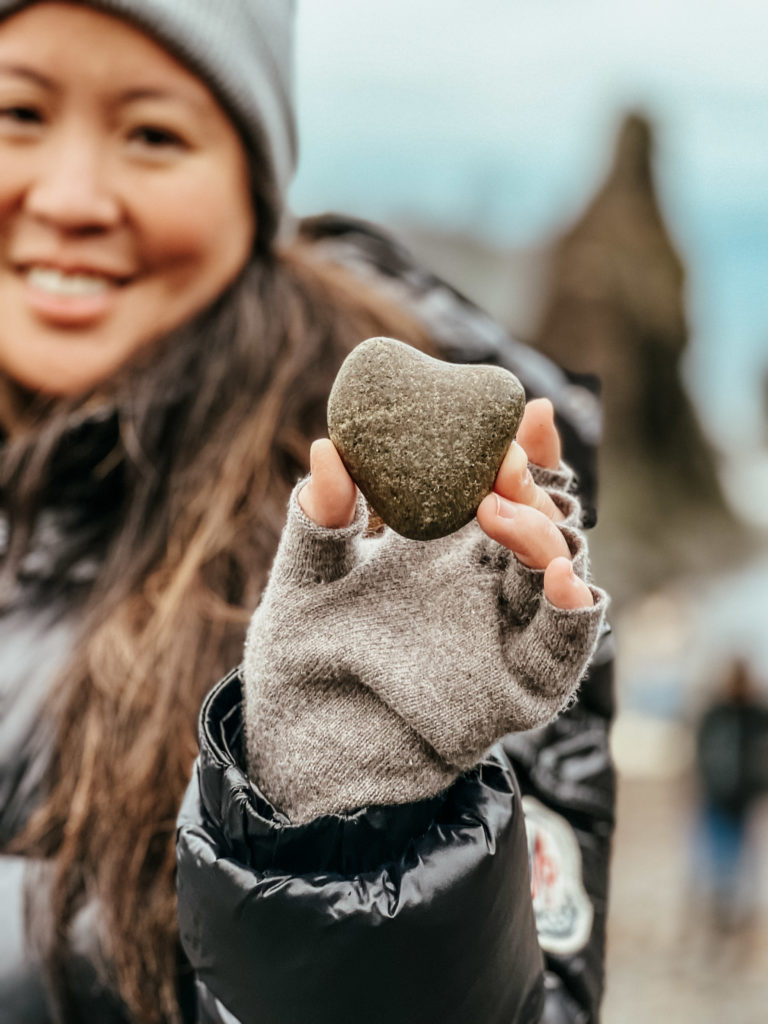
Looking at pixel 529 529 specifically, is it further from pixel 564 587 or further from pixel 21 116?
pixel 21 116

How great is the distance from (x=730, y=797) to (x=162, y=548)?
17.7 feet

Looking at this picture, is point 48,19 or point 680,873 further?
point 680,873

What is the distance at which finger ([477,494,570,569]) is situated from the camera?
30.1 inches

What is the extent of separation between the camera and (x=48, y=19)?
1.44 metres

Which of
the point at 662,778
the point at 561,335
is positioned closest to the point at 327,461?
the point at 662,778

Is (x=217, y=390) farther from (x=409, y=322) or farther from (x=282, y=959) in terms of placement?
(x=282, y=959)

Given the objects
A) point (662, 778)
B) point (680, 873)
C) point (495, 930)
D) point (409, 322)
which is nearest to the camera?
point (495, 930)

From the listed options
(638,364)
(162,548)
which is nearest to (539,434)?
(162,548)

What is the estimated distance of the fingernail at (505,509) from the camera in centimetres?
77

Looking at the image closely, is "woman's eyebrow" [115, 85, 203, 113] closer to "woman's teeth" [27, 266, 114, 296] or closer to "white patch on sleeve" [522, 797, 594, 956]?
"woman's teeth" [27, 266, 114, 296]

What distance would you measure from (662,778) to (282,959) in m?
11.0

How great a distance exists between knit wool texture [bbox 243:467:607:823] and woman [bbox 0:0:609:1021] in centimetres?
44

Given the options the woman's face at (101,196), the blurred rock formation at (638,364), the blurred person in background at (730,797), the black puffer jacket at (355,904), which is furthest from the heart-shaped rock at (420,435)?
the blurred rock formation at (638,364)

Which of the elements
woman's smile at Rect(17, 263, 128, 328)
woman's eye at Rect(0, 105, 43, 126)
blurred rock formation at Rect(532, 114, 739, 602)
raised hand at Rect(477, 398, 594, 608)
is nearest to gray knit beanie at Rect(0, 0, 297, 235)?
woman's eye at Rect(0, 105, 43, 126)
